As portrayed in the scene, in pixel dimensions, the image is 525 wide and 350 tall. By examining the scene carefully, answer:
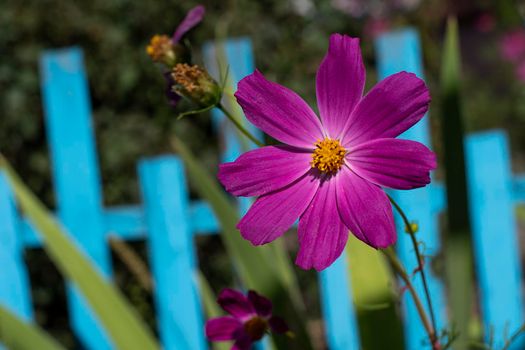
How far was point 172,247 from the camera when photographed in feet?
5.15

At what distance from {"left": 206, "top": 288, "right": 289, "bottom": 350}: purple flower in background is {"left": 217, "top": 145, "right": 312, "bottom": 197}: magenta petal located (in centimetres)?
12

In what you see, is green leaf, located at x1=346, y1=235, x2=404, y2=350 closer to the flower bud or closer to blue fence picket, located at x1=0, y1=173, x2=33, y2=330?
the flower bud

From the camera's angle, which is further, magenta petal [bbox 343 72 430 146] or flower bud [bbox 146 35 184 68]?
flower bud [bbox 146 35 184 68]

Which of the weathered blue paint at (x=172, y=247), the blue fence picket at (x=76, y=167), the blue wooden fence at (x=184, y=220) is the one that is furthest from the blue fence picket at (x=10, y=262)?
the weathered blue paint at (x=172, y=247)

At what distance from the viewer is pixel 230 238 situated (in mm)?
708

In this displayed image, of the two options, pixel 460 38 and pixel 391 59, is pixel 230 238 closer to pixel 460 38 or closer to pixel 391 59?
pixel 391 59

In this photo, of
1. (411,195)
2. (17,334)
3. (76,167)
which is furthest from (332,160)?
(76,167)

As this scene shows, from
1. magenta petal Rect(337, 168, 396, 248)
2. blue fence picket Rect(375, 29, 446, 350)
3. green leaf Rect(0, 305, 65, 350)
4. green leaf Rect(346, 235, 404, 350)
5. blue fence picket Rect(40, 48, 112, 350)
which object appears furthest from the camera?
blue fence picket Rect(40, 48, 112, 350)

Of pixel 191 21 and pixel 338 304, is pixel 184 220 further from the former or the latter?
pixel 191 21

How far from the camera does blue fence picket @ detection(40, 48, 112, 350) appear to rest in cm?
163

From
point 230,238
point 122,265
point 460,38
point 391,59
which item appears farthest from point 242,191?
point 460,38

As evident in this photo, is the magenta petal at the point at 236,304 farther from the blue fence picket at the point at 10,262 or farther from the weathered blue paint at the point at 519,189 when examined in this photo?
the blue fence picket at the point at 10,262

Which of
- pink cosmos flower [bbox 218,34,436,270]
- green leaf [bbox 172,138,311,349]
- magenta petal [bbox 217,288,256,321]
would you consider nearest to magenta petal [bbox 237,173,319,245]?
pink cosmos flower [bbox 218,34,436,270]

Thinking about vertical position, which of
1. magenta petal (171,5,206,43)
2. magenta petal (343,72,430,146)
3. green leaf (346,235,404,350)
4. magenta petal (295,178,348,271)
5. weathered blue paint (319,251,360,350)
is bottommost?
weathered blue paint (319,251,360,350)
